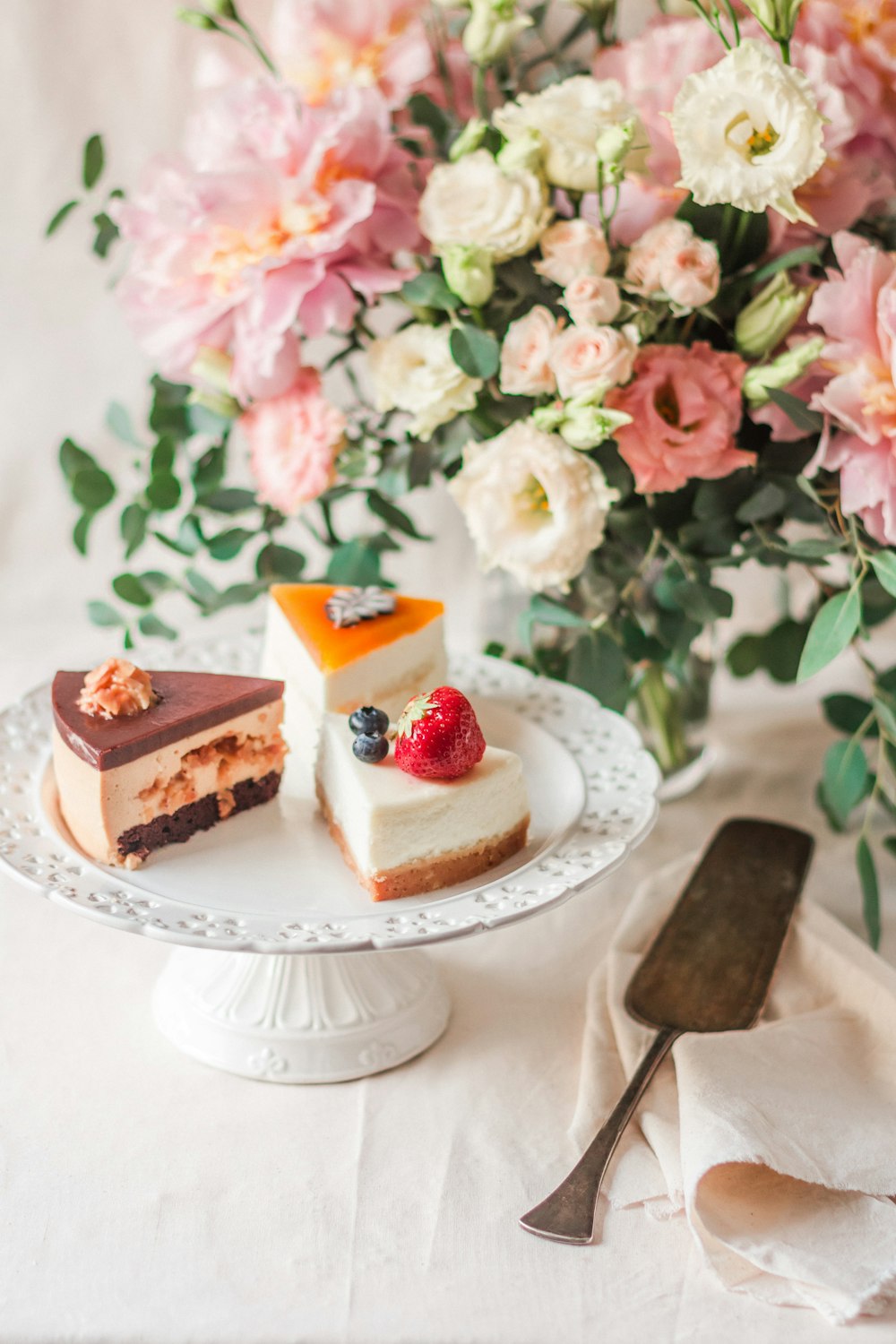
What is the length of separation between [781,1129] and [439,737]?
432mm

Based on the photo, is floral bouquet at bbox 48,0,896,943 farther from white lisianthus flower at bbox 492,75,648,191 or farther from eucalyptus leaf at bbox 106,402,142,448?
eucalyptus leaf at bbox 106,402,142,448

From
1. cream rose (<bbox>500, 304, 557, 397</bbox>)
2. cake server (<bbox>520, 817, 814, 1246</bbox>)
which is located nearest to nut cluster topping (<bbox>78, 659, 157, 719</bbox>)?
cream rose (<bbox>500, 304, 557, 397</bbox>)

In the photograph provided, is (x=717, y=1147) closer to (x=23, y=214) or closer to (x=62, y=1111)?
(x=62, y=1111)

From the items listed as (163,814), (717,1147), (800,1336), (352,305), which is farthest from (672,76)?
(800,1336)

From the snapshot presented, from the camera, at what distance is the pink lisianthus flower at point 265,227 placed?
1.19 m

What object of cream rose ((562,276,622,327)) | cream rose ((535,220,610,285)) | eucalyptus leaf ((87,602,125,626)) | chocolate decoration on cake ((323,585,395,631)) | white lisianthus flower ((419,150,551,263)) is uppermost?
white lisianthus flower ((419,150,551,263))

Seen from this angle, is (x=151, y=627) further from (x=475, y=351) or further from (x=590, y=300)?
(x=590, y=300)

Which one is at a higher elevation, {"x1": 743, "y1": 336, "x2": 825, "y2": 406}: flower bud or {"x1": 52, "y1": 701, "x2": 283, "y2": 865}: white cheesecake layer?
{"x1": 743, "y1": 336, "x2": 825, "y2": 406}: flower bud

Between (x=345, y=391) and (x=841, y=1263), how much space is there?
153cm

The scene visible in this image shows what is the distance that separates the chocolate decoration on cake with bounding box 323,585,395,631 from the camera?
51.4 inches

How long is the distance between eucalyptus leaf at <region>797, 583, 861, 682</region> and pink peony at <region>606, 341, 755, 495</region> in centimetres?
16

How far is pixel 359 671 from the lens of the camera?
129cm

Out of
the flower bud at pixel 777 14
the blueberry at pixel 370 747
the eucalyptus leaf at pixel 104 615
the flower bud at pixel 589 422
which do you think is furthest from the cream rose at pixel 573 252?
the eucalyptus leaf at pixel 104 615

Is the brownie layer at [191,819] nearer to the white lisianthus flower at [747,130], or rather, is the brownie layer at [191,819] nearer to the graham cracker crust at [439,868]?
the graham cracker crust at [439,868]
